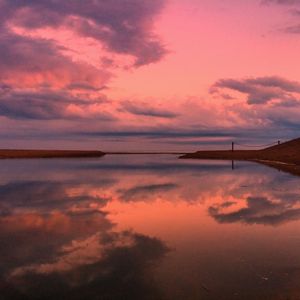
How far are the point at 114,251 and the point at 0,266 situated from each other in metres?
3.97

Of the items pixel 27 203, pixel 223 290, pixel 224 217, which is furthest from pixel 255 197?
pixel 223 290

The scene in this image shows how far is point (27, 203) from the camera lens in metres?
24.5

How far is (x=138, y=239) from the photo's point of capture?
14.8m

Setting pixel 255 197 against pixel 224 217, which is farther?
pixel 255 197

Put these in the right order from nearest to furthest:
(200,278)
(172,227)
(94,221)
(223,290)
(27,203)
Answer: (223,290) < (200,278) < (172,227) < (94,221) < (27,203)

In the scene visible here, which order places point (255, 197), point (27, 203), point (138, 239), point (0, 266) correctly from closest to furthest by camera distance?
1. point (0, 266)
2. point (138, 239)
3. point (27, 203)
4. point (255, 197)

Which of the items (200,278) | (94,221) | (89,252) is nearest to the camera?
(200,278)

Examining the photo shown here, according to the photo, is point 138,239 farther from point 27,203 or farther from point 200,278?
point 27,203

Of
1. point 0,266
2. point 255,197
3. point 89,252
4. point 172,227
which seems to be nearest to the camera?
point 0,266

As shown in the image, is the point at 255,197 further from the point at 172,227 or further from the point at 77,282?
the point at 77,282

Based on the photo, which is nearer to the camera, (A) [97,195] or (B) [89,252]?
(B) [89,252]

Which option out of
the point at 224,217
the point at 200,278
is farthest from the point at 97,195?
the point at 200,278

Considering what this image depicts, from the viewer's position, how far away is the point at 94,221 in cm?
1862

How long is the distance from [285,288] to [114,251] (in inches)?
243
